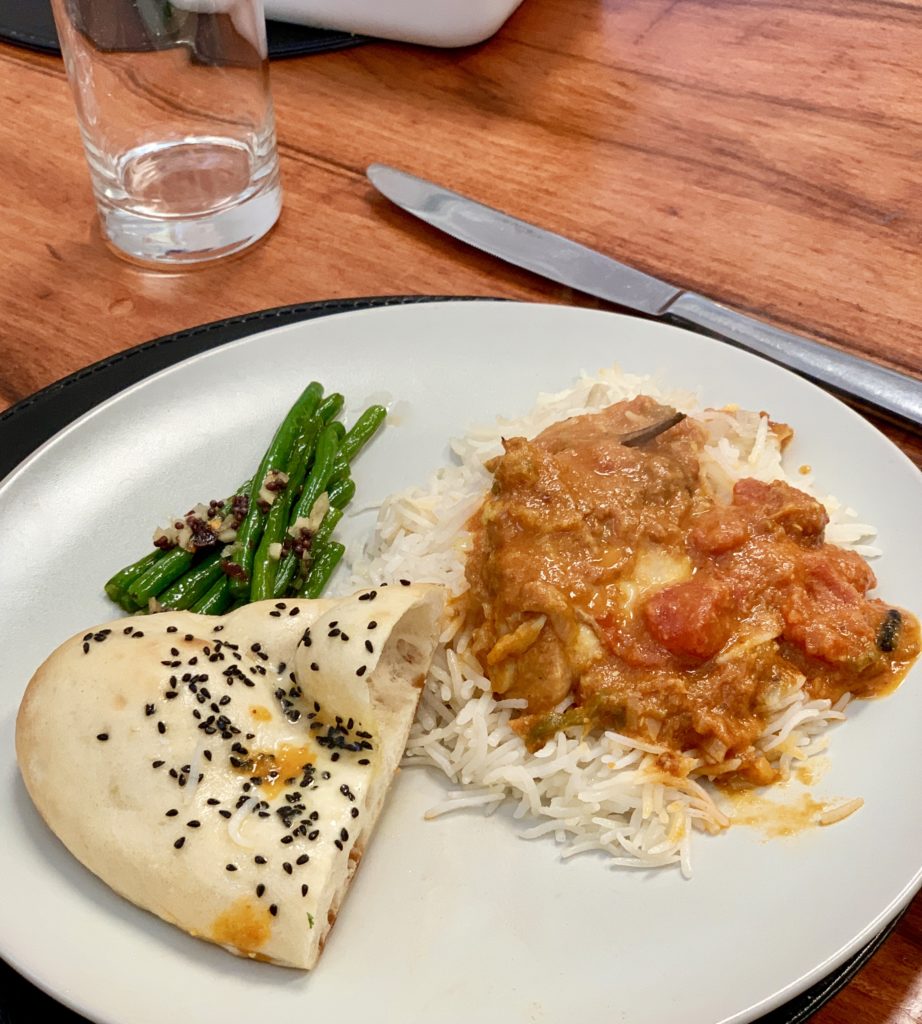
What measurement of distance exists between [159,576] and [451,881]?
128cm

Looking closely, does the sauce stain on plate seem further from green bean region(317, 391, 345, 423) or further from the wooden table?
green bean region(317, 391, 345, 423)

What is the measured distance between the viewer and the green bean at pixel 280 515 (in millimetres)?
3426

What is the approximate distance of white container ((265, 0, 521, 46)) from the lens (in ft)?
19.8

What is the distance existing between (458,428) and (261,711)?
143 cm

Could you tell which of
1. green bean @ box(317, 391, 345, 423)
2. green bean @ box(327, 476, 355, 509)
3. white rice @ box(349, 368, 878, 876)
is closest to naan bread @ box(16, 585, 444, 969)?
white rice @ box(349, 368, 878, 876)

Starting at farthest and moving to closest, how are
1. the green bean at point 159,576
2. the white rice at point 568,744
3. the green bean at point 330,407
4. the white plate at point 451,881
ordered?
the green bean at point 330,407 → the green bean at point 159,576 → the white rice at point 568,744 → the white plate at point 451,881

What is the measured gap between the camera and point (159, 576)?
10.9 ft

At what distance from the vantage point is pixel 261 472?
367cm

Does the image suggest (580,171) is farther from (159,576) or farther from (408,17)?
(159,576)

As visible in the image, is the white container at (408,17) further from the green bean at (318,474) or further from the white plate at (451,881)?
the green bean at (318,474)

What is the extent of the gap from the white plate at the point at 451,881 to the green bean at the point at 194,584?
0.57 feet

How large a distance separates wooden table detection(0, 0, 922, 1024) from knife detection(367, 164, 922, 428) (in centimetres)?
14

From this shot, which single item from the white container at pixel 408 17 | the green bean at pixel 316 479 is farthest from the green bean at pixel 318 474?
the white container at pixel 408 17

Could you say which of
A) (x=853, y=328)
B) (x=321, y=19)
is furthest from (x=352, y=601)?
(x=321, y=19)
